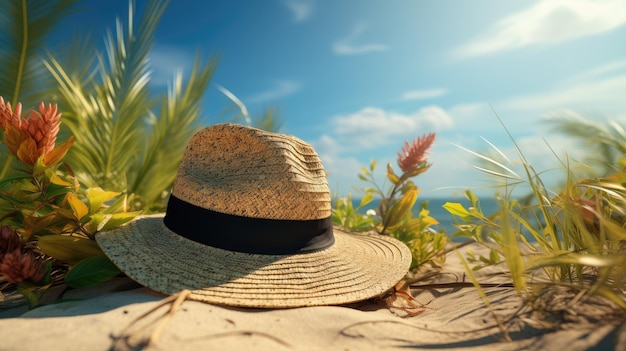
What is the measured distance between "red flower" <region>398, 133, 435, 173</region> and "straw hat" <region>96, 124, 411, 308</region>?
0.98 m

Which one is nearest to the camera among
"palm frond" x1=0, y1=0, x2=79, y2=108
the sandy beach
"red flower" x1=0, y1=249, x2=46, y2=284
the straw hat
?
the sandy beach

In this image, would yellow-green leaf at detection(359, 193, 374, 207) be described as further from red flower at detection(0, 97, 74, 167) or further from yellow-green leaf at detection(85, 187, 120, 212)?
red flower at detection(0, 97, 74, 167)

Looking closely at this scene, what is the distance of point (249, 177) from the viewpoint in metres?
1.61

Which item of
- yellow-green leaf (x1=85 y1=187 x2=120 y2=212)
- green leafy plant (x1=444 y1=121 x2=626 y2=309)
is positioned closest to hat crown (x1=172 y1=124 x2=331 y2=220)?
yellow-green leaf (x1=85 y1=187 x2=120 y2=212)

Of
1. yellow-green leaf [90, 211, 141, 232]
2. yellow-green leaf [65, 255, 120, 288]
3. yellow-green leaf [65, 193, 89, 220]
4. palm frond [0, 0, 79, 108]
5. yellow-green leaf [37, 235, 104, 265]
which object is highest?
palm frond [0, 0, 79, 108]

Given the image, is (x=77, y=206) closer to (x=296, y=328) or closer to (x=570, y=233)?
(x=296, y=328)

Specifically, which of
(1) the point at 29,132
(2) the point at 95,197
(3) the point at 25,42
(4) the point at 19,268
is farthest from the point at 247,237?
(3) the point at 25,42

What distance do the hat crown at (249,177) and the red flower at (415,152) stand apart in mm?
1043

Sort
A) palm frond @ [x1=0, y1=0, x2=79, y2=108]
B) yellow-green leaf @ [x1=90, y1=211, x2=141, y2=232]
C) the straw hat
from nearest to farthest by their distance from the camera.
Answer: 1. the straw hat
2. yellow-green leaf @ [x1=90, y1=211, x2=141, y2=232]
3. palm frond @ [x1=0, y1=0, x2=79, y2=108]

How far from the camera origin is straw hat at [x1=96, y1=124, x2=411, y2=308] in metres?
1.34

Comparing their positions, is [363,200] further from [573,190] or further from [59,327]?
[59,327]

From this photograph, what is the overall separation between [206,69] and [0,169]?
1.72 metres

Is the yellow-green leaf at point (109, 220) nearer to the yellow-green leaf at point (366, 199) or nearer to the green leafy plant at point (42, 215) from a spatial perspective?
the green leafy plant at point (42, 215)

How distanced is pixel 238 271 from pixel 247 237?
163 mm
